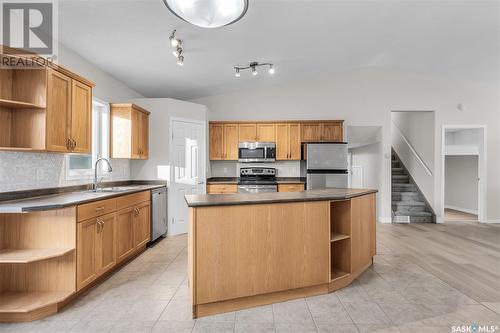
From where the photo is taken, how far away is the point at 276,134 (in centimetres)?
586

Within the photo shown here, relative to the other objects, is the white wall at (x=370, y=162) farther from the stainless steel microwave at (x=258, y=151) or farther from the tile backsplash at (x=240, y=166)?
the stainless steel microwave at (x=258, y=151)

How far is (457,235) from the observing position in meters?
4.92

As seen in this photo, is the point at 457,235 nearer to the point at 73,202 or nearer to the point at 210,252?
the point at 210,252

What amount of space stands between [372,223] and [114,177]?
12.7 feet

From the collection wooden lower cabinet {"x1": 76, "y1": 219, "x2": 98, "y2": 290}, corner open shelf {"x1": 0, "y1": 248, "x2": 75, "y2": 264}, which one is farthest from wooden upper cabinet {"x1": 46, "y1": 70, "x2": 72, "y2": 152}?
corner open shelf {"x1": 0, "y1": 248, "x2": 75, "y2": 264}

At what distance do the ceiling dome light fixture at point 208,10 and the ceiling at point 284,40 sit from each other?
123 centimetres

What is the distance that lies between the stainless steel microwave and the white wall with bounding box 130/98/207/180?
1.59 m

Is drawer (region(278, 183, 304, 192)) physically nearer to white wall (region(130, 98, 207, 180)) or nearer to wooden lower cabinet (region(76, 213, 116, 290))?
white wall (region(130, 98, 207, 180))

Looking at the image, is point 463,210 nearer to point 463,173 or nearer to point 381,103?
point 463,173

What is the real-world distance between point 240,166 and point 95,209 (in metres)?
3.72

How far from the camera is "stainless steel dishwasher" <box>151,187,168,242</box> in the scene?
4.26 m

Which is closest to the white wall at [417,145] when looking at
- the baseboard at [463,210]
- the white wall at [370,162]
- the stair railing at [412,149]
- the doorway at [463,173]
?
the stair railing at [412,149]

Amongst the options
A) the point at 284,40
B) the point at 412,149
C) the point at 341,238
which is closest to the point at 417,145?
the point at 412,149

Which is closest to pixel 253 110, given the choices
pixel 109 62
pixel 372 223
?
pixel 109 62
